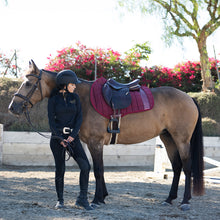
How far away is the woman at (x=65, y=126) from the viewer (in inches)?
145

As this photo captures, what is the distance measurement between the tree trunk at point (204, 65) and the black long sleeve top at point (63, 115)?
→ 27.5 feet

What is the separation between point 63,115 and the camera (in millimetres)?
3719

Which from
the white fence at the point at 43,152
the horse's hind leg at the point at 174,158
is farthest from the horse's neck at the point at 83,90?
the white fence at the point at 43,152

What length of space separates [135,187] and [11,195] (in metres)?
2.19

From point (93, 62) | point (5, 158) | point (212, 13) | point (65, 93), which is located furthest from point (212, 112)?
point (65, 93)

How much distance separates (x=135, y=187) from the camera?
5598 millimetres

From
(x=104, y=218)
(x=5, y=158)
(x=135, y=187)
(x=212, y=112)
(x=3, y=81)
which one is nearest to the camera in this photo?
(x=104, y=218)

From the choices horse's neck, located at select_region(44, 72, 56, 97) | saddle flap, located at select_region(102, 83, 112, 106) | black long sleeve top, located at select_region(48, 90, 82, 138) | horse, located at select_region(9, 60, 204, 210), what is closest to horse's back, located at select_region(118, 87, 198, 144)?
horse, located at select_region(9, 60, 204, 210)

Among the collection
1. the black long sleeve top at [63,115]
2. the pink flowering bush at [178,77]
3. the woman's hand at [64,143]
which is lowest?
the woman's hand at [64,143]

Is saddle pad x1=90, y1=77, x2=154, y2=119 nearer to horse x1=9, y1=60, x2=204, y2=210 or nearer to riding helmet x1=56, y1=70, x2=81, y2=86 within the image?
horse x1=9, y1=60, x2=204, y2=210

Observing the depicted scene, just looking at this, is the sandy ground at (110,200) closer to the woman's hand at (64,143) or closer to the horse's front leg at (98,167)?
the horse's front leg at (98,167)

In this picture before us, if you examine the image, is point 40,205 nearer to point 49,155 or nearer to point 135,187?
point 135,187

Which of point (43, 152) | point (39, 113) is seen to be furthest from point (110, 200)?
point (39, 113)

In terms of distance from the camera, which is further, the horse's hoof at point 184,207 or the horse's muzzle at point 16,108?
the horse's hoof at point 184,207
